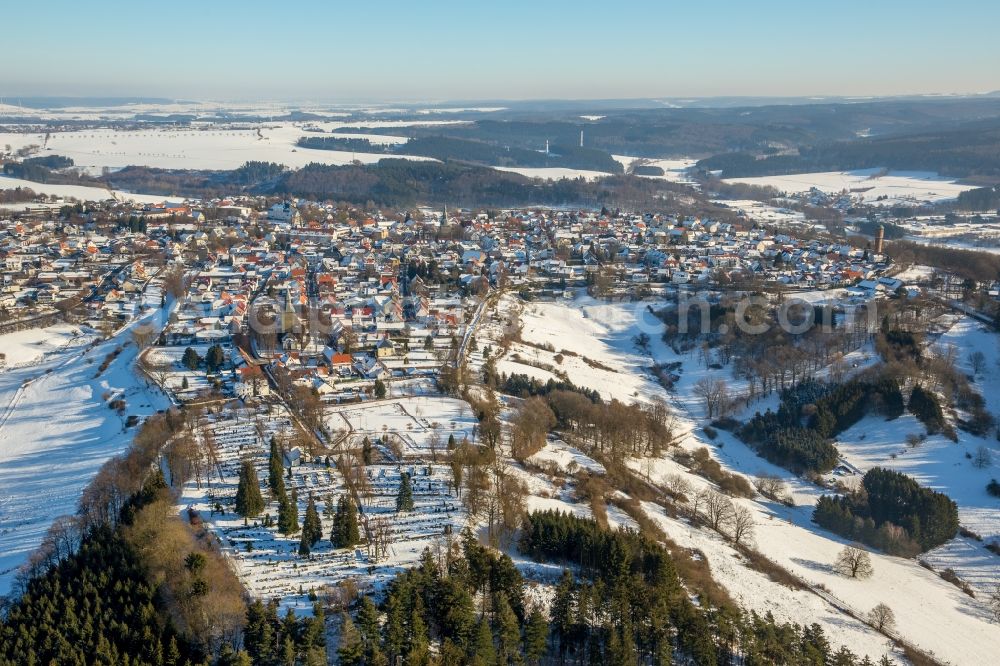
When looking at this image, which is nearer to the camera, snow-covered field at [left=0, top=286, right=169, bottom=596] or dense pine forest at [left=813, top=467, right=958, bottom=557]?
snow-covered field at [left=0, top=286, right=169, bottom=596]

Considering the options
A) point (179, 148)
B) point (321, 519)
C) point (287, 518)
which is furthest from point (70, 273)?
point (179, 148)

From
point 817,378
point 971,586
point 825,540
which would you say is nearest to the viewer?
point 971,586

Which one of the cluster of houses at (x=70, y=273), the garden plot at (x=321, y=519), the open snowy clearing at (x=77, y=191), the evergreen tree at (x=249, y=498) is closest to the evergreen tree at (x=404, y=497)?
the garden plot at (x=321, y=519)

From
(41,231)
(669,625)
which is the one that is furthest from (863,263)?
(41,231)

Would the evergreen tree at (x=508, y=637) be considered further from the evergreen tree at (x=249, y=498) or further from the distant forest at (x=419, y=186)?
the distant forest at (x=419, y=186)

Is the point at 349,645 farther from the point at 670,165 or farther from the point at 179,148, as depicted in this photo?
the point at 179,148

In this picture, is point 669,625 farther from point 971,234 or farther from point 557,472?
point 971,234

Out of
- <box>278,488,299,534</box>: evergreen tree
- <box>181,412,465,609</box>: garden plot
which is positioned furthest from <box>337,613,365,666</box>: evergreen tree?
<box>278,488,299,534</box>: evergreen tree

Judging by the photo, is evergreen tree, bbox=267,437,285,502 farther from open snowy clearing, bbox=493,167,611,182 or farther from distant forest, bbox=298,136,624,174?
distant forest, bbox=298,136,624,174
